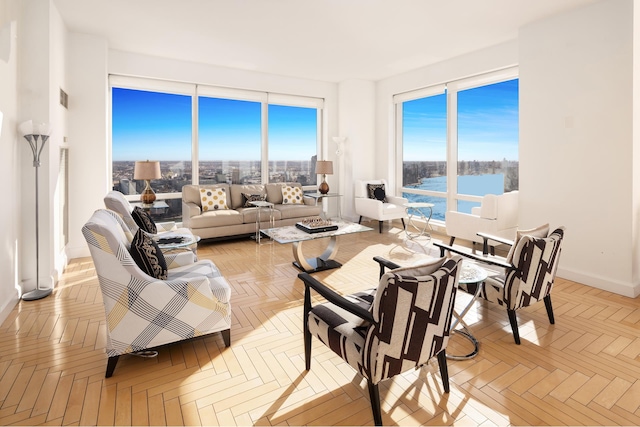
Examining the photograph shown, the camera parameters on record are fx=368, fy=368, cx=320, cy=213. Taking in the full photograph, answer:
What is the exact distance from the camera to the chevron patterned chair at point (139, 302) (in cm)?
218

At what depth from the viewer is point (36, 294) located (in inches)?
141

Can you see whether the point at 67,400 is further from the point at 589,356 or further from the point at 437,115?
the point at 437,115

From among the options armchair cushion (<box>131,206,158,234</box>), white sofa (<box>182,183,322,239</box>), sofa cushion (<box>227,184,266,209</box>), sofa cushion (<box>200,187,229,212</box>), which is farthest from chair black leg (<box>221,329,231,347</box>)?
sofa cushion (<box>227,184,266,209</box>)

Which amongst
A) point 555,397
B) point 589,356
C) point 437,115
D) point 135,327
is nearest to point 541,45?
point 437,115

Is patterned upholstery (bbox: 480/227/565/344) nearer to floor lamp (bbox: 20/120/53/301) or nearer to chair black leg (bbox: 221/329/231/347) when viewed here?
chair black leg (bbox: 221/329/231/347)

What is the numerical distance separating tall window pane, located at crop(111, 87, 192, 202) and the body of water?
15.1 feet

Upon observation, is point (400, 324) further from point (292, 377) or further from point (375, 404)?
point (292, 377)

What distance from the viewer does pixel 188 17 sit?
175 inches

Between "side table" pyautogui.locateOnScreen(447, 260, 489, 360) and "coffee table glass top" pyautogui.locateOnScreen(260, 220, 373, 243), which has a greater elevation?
"coffee table glass top" pyautogui.locateOnScreen(260, 220, 373, 243)

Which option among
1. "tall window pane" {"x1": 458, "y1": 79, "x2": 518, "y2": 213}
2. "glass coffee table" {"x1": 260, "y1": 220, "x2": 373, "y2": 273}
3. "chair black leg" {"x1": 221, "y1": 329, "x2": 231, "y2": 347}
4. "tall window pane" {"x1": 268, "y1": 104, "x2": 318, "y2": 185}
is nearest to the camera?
"chair black leg" {"x1": 221, "y1": 329, "x2": 231, "y2": 347}

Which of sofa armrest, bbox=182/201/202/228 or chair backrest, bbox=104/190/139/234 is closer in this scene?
Answer: chair backrest, bbox=104/190/139/234

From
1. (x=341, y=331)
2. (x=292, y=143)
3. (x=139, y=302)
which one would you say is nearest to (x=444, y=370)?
(x=341, y=331)

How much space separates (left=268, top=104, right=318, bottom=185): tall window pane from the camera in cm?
766

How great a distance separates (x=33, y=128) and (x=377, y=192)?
17.8 feet
